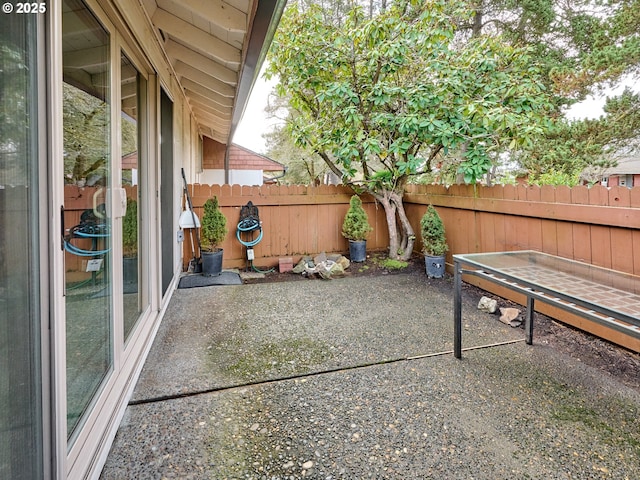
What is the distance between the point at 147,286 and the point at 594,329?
348 centimetres

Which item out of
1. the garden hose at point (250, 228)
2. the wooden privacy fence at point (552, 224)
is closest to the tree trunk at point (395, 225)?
the wooden privacy fence at point (552, 224)

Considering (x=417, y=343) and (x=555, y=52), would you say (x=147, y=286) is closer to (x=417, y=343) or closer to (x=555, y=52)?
(x=417, y=343)

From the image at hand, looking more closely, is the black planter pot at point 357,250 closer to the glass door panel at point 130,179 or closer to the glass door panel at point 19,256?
the glass door panel at point 130,179

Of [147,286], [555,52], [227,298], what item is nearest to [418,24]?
[555,52]

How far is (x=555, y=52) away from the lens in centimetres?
655

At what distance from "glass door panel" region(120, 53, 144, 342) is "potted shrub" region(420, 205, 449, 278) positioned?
10.9 feet

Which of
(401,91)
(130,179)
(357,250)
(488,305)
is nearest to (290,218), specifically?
(357,250)

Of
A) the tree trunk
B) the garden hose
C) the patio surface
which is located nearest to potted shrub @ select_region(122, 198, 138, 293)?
the patio surface

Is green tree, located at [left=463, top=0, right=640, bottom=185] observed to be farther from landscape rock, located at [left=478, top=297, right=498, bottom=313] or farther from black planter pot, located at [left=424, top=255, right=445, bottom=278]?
landscape rock, located at [left=478, top=297, right=498, bottom=313]

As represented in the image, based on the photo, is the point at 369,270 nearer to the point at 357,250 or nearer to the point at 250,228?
the point at 357,250

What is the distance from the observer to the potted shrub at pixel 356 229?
5277 mm

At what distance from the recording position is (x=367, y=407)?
1.90 metres

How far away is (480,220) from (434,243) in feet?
1.96

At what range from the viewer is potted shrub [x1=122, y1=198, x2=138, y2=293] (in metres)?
2.12
